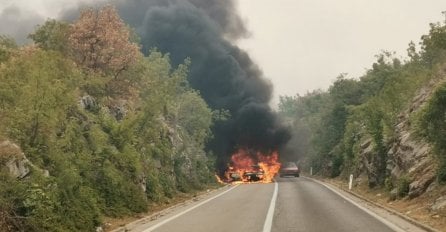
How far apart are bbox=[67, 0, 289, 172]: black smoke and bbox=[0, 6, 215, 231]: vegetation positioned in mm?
30980

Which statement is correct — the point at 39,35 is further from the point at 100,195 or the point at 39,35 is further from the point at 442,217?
the point at 442,217

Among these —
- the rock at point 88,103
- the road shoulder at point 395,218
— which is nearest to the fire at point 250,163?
the rock at point 88,103

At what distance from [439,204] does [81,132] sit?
37.7ft

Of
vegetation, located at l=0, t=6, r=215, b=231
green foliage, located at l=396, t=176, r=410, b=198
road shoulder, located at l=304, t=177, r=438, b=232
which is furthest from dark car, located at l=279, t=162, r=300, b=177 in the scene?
green foliage, located at l=396, t=176, r=410, b=198

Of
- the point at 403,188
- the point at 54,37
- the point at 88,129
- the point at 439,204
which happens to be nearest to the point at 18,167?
the point at 88,129

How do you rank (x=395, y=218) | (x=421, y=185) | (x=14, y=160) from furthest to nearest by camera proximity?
(x=421, y=185)
(x=395, y=218)
(x=14, y=160)

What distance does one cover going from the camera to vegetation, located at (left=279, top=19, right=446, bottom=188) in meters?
16.6

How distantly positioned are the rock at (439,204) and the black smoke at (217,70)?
4210 cm

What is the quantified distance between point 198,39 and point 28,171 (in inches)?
2660

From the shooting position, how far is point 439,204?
14.9m

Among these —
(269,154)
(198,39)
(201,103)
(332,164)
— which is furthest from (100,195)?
(198,39)

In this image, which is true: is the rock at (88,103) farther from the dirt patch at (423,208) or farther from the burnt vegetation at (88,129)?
the dirt patch at (423,208)

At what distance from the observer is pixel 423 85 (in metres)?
26.2

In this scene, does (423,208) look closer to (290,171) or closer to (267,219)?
(267,219)
